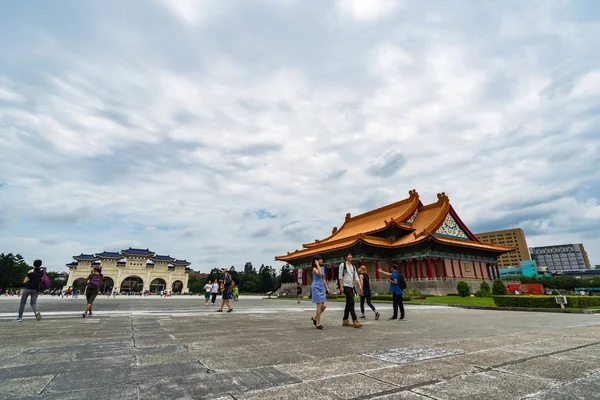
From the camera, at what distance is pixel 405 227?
36.5 metres

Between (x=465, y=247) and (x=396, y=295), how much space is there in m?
31.6

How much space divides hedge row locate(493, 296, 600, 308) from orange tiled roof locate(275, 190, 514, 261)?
50.9ft

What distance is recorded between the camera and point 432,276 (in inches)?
1275

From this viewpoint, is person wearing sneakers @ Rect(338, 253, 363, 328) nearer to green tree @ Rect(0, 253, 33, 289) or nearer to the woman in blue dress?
the woman in blue dress

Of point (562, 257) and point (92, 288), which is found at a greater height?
point (562, 257)

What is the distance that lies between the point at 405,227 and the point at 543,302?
70.5 feet

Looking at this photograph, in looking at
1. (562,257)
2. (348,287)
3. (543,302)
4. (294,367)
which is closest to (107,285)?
(348,287)

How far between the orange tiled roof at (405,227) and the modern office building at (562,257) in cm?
13880

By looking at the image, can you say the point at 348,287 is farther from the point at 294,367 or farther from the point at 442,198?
the point at 442,198

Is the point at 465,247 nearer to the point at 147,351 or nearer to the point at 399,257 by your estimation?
the point at 399,257

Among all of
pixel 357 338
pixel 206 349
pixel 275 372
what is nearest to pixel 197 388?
pixel 275 372

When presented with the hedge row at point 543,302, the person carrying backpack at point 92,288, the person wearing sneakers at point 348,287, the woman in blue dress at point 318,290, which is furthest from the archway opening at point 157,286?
the woman in blue dress at point 318,290

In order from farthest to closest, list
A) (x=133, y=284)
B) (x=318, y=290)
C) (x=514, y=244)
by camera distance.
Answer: (x=514, y=244) < (x=133, y=284) < (x=318, y=290)

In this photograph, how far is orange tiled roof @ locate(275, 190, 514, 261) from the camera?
112 ft
